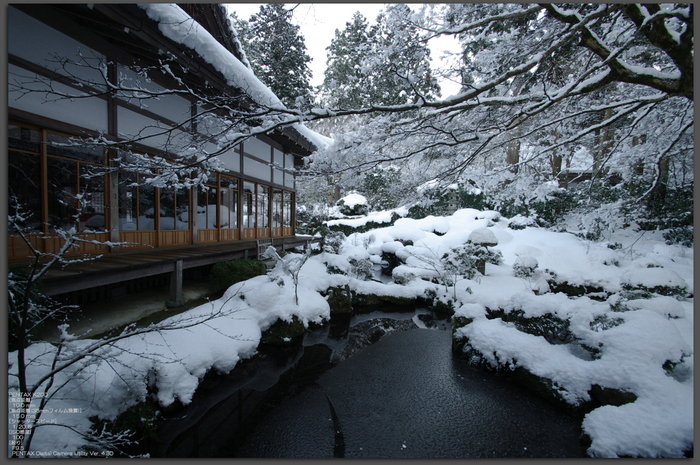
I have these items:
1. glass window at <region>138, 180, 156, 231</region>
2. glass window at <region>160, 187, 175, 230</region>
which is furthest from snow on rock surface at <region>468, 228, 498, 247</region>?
glass window at <region>138, 180, 156, 231</region>

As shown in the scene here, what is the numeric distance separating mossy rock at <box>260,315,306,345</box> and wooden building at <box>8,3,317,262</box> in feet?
8.20

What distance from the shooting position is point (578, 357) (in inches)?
133

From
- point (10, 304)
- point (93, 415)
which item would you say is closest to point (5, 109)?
point (10, 304)

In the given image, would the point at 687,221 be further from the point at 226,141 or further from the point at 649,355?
the point at 226,141

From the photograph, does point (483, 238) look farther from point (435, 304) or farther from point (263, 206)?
point (263, 206)

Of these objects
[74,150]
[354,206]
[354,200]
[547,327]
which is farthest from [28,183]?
[354,200]

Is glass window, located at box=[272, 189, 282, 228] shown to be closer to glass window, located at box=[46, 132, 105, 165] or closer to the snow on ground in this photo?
the snow on ground

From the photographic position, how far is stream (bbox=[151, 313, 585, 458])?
Result: 2488 mm

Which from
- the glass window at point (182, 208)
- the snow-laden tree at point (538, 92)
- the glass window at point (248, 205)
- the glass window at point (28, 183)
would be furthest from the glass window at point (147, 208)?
the snow-laden tree at point (538, 92)

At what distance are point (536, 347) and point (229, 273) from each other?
5600 millimetres

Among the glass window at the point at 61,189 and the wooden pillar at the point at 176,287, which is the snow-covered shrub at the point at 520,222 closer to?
the wooden pillar at the point at 176,287

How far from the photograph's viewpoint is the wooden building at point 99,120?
357 centimetres

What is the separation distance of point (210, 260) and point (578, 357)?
657cm

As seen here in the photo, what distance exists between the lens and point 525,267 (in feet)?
23.5
